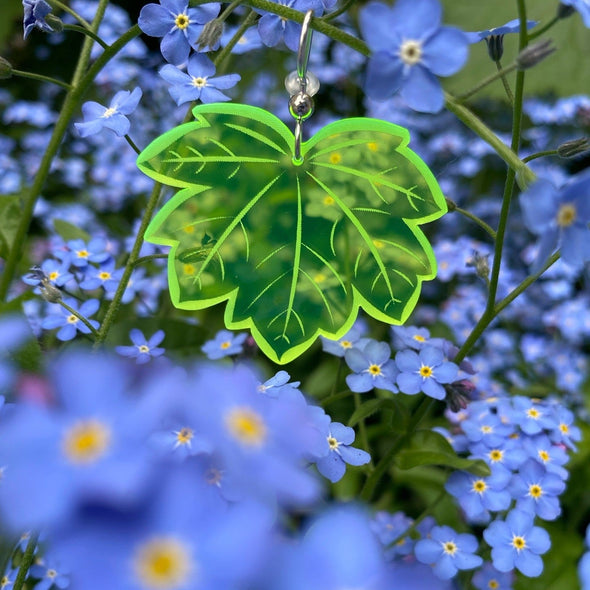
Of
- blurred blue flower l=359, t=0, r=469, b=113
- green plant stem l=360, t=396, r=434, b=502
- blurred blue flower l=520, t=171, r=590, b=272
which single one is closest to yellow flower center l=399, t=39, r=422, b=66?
blurred blue flower l=359, t=0, r=469, b=113

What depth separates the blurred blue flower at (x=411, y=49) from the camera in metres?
0.40

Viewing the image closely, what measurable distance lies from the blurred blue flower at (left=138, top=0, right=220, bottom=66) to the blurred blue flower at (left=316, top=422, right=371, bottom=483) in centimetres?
33

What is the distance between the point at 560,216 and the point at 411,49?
0.13 m

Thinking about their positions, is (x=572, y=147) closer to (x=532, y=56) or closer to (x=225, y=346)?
(x=532, y=56)

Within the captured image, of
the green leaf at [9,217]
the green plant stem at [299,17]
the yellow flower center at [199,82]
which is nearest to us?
the green plant stem at [299,17]

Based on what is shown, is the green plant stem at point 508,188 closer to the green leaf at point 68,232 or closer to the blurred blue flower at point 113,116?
the blurred blue flower at point 113,116

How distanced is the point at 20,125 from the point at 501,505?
1.70 metres

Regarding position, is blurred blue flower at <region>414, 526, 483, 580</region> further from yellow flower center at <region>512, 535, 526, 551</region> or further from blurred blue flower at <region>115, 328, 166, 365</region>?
blurred blue flower at <region>115, 328, 166, 365</region>

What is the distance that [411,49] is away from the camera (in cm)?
41

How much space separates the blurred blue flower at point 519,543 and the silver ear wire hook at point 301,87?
36 cm

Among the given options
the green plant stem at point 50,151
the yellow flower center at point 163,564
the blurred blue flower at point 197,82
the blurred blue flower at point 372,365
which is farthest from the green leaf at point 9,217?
the yellow flower center at point 163,564

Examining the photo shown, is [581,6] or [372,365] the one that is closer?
[581,6]

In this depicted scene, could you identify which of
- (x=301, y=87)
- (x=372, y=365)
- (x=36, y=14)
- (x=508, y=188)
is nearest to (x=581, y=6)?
(x=508, y=188)

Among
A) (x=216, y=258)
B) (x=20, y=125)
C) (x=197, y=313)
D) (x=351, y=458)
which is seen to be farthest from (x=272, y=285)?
(x=20, y=125)
